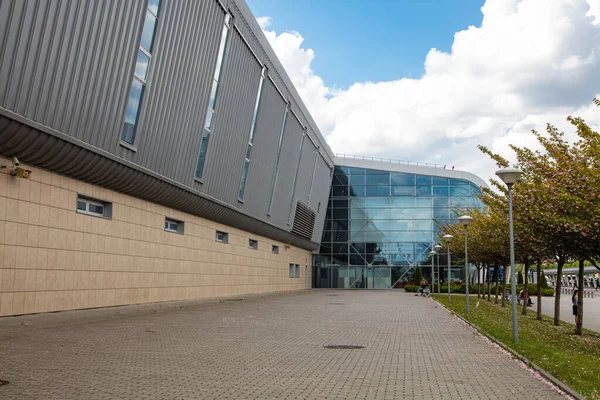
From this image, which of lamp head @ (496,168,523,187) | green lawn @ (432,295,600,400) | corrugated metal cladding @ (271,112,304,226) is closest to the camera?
green lawn @ (432,295,600,400)

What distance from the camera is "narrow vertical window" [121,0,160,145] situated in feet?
61.7

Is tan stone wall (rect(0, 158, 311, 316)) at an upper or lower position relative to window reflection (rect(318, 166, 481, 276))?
lower

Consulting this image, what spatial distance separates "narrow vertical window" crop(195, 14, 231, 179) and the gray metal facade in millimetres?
317

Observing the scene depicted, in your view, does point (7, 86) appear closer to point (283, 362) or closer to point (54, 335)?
point (54, 335)

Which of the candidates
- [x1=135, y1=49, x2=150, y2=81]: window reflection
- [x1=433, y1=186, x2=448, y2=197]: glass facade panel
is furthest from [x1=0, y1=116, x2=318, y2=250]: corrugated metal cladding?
[x1=433, y1=186, x2=448, y2=197]: glass facade panel

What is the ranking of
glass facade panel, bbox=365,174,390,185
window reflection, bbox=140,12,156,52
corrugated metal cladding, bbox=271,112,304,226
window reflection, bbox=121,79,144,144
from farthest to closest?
glass facade panel, bbox=365,174,390,185 → corrugated metal cladding, bbox=271,112,304,226 → window reflection, bbox=121,79,144,144 → window reflection, bbox=140,12,156,52

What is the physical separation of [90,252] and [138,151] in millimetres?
3752

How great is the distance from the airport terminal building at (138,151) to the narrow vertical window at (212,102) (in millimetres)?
71

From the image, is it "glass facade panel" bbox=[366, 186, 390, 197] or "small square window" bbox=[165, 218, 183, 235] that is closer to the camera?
"small square window" bbox=[165, 218, 183, 235]

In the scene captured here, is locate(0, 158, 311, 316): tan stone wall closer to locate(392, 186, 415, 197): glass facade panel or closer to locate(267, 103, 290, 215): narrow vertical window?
locate(267, 103, 290, 215): narrow vertical window

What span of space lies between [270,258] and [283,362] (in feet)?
100

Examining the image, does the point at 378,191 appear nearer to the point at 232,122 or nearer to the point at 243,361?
the point at 232,122

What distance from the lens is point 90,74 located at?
1656cm

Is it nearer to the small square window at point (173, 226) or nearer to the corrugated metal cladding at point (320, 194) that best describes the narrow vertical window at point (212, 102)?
the small square window at point (173, 226)
